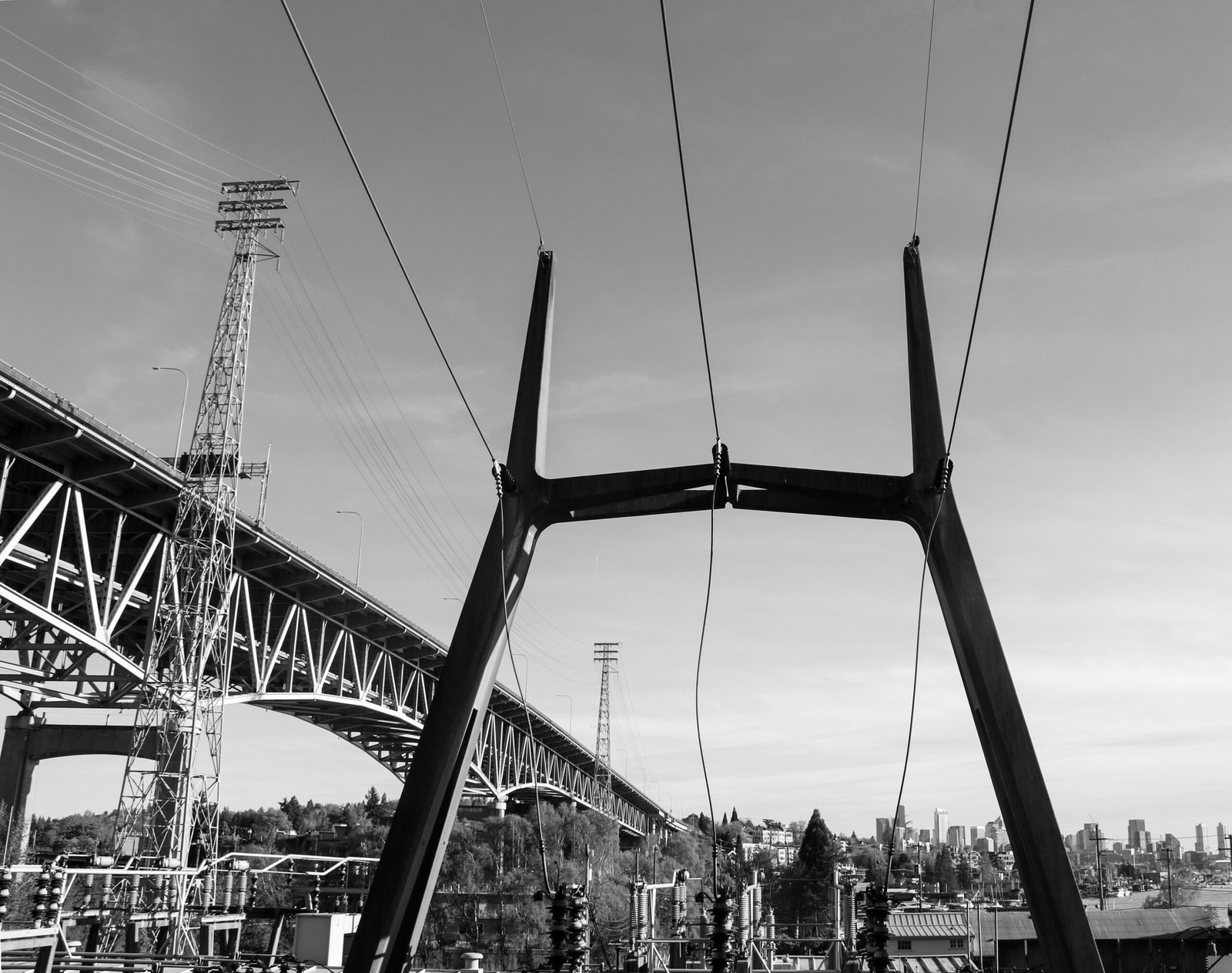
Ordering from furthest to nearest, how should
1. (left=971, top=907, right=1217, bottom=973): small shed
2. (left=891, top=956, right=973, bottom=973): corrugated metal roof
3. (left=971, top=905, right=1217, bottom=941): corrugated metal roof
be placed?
1. (left=971, top=905, right=1217, bottom=941): corrugated metal roof
2. (left=971, top=907, right=1217, bottom=973): small shed
3. (left=891, top=956, right=973, bottom=973): corrugated metal roof

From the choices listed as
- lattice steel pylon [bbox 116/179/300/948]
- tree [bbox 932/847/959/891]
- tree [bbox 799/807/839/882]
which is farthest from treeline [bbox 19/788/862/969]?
tree [bbox 932/847/959/891]

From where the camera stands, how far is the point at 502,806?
7919 cm

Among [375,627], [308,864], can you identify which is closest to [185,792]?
[375,627]

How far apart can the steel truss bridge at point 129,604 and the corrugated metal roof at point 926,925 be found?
23.4m

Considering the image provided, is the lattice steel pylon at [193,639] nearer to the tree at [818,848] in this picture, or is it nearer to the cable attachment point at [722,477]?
the cable attachment point at [722,477]

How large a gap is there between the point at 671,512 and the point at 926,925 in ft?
117

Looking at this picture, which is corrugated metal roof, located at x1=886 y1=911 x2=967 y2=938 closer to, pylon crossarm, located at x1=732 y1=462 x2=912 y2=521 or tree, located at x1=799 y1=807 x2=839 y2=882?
pylon crossarm, located at x1=732 y1=462 x2=912 y2=521

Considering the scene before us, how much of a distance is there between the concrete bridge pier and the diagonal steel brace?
3969cm

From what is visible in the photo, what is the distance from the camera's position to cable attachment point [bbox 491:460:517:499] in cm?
1451

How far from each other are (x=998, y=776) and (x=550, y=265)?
9.27 metres

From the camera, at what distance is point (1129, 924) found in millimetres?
48281

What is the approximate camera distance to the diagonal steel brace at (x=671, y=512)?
12.1 meters

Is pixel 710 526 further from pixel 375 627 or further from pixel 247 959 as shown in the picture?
pixel 375 627

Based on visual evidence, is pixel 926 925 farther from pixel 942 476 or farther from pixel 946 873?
pixel 946 873
